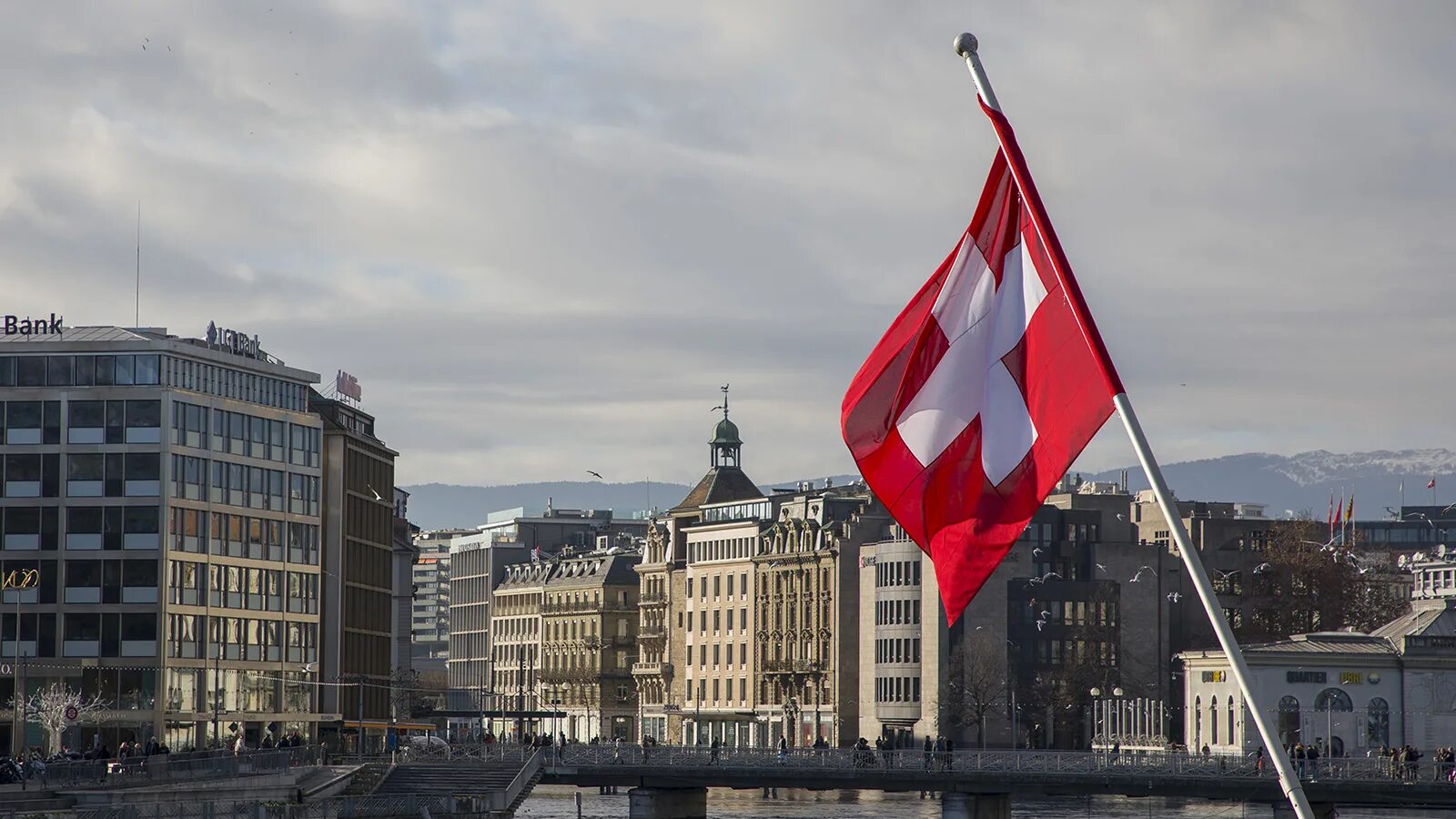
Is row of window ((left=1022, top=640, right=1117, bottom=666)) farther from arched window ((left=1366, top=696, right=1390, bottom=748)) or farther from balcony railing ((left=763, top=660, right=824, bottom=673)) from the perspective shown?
arched window ((left=1366, top=696, right=1390, bottom=748))

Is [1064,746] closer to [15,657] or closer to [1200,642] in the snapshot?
[1200,642]

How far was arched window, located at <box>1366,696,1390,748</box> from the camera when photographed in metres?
138

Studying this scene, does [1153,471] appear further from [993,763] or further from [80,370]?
[80,370]

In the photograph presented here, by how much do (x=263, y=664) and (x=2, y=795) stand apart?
60.1 m

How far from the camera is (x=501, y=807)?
101m

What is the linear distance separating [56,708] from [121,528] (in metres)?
13.7

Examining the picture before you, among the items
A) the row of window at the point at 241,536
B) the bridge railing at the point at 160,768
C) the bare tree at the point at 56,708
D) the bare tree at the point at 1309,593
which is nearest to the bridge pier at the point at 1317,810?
the bridge railing at the point at 160,768

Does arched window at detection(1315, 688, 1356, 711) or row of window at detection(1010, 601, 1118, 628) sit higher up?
row of window at detection(1010, 601, 1118, 628)

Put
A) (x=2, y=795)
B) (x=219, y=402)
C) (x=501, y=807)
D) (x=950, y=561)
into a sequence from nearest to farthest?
(x=950, y=561) < (x=2, y=795) < (x=501, y=807) < (x=219, y=402)

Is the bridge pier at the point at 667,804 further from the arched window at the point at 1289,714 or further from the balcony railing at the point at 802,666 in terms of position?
the balcony railing at the point at 802,666

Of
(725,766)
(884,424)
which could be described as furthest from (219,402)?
(884,424)

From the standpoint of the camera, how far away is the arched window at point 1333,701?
138625mm

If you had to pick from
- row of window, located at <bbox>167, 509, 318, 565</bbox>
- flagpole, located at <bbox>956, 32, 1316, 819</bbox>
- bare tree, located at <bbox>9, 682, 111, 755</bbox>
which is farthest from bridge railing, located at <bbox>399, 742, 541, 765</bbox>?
flagpole, located at <bbox>956, 32, 1316, 819</bbox>

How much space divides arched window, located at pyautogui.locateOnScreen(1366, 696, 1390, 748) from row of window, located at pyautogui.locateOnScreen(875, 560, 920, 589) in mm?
47991
